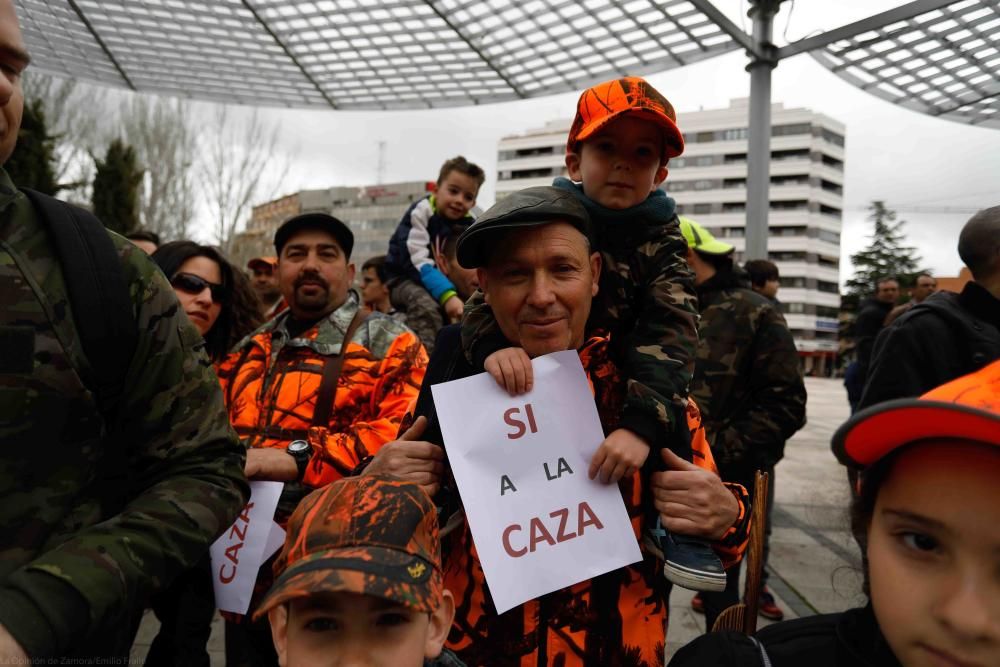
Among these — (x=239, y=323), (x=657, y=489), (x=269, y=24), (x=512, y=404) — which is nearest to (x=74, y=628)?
(x=512, y=404)

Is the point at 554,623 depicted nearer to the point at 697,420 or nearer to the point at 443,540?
the point at 443,540

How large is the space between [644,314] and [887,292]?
6873 millimetres

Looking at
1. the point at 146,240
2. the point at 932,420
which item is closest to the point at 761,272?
the point at 932,420

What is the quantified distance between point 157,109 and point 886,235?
58.0m

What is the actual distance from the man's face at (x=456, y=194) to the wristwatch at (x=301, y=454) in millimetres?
2483

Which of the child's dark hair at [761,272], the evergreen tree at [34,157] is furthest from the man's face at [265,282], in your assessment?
the evergreen tree at [34,157]

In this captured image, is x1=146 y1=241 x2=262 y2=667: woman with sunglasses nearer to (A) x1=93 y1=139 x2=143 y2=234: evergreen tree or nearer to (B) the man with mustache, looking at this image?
(B) the man with mustache

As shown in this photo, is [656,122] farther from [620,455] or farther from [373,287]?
[373,287]

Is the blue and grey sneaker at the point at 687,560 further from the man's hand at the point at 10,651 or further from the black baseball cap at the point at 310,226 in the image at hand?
the black baseball cap at the point at 310,226

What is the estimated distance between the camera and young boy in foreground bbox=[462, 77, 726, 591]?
4.64 feet

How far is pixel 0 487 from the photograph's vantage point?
1067mm

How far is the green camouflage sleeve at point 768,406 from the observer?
3154 mm

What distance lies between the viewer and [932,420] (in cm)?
88

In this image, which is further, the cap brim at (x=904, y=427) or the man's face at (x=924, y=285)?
the man's face at (x=924, y=285)
